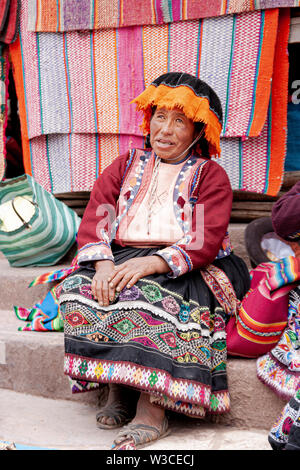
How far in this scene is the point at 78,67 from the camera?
4.04m

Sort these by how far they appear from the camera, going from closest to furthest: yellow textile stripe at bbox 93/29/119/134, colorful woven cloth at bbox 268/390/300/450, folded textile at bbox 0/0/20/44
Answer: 1. colorful woven cloth at bbox 268/390/300/450
2. yellow textile stripe at bbox 93/29/119/134
3. folded textile at bbox 0/0/20/44

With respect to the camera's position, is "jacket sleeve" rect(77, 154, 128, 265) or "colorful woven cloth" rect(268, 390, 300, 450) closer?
"colorful woven cloth" rect(268, 390, 300, 450)

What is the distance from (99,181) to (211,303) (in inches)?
34.8

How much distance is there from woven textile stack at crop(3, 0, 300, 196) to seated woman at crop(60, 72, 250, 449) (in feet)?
2.70

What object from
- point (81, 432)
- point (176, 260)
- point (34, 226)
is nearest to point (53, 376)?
point (81, 432)

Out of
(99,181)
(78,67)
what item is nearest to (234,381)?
(99,181)

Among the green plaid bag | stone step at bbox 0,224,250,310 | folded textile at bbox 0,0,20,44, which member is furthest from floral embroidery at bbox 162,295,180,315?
folded textile at bbox 0,0,20,44

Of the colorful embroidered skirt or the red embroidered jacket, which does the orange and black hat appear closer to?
the red embroidered jacket

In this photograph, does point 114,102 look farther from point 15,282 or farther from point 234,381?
point 234,381

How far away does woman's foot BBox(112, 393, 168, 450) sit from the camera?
2.26 meters

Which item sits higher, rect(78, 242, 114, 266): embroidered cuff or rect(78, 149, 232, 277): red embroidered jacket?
rect(78, 149, 232, 277): red embroidered jacket

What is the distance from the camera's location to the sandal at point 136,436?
2244 millimetres

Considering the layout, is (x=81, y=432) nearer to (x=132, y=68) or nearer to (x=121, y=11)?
(x=132, y=68)

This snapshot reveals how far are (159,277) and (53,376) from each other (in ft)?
2.99
